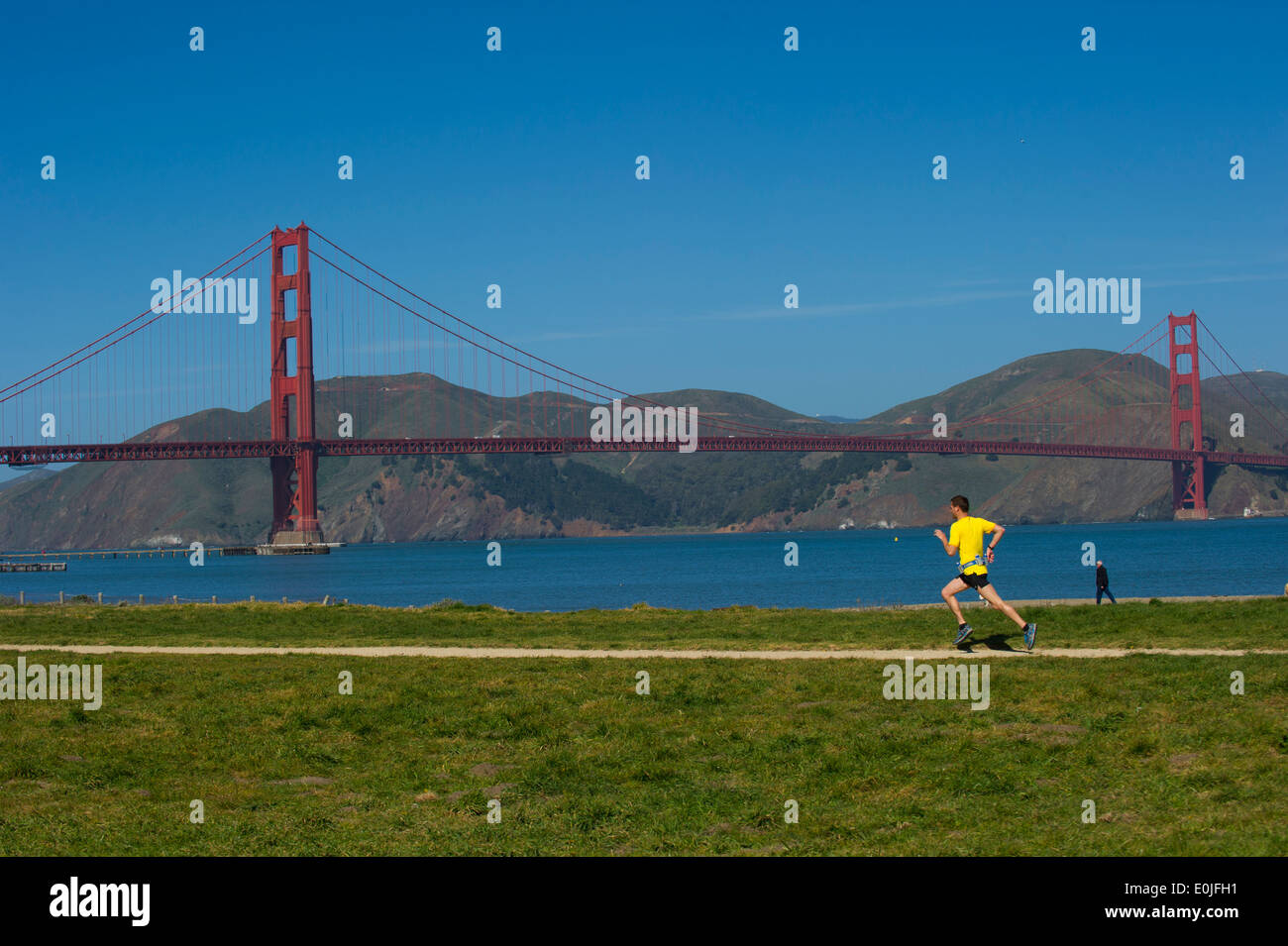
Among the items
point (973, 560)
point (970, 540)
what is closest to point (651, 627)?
point (970, 540)

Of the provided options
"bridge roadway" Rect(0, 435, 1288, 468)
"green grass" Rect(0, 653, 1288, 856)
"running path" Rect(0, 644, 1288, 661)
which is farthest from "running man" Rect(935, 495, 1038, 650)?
"bridge roadway" Rect(0, 435, 1288, 468)

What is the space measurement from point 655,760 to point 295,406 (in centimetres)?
12531

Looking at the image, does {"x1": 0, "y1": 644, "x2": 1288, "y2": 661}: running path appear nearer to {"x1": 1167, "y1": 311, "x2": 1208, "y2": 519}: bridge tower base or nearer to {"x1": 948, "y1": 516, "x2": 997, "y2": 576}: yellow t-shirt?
{"x1": 948, "y1": 516, "x2": 997, "y2": 576}: yellow t-shirt

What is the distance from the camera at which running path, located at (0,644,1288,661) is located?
1653cm

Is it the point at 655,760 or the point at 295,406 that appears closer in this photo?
the point at 655,760

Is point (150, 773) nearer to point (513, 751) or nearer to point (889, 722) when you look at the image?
point (513, 751)

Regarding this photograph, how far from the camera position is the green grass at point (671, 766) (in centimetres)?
886

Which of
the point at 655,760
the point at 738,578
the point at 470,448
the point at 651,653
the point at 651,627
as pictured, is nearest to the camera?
the point at 655,760

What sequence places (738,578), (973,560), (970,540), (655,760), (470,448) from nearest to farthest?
(655,760) → (973,560) → (970,540) → (738,578) → (470,448)

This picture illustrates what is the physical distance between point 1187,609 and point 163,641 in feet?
58.6

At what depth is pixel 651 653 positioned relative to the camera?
1917 centimetres

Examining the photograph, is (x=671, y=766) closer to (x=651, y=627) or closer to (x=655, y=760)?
(x=655, y=760)

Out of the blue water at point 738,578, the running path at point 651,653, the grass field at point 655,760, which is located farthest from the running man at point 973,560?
the blue water at point 738,578

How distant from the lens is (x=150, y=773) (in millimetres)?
11453
